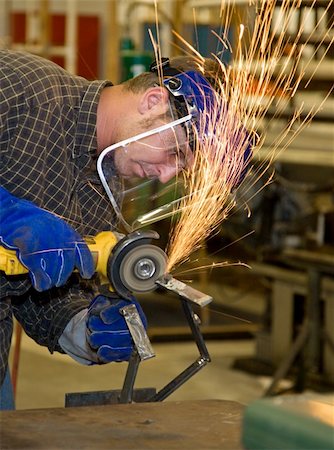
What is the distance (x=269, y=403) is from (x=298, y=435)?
9 cm

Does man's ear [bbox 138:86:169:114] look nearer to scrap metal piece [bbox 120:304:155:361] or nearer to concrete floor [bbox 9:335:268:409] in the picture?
scrap metal piece [bbox 120:304:155:361]

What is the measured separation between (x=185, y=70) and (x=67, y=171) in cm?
A: 41

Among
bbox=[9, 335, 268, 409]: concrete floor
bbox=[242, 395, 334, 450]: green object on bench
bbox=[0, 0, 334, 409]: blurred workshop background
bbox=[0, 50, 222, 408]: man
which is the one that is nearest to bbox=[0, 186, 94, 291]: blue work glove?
bbox=[0, 50, 222, 408]: man

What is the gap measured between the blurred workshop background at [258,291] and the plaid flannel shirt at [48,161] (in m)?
0.71

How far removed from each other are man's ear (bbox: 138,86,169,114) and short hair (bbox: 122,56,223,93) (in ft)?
0.09

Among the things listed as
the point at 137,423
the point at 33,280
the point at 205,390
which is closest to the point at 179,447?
the point at 137,423

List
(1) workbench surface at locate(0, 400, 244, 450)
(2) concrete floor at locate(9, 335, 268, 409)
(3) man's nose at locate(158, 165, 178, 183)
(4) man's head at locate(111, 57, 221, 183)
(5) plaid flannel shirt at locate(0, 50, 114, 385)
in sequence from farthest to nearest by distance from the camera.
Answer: (2) concrete floor at locate(9, 335, 268, 409) → (3) man's nose at locate(158, 165, 178, 183) → (4) man's head at locate(111, 57, 221, 183) → (5) plaid flannel shirt at locate(0, 50, 114, 385) → (1) workbench surface at locate(0, 400, 244, 450)

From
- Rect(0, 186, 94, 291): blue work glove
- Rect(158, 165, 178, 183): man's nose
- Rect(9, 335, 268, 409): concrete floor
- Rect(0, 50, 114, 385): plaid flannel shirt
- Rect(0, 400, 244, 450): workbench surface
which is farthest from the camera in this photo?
Rect(9, 335, 268, 409): concrete floor

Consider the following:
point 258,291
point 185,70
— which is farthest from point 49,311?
point 258,291

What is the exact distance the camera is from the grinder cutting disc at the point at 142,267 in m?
2.41

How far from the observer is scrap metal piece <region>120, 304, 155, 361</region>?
7.98 feet

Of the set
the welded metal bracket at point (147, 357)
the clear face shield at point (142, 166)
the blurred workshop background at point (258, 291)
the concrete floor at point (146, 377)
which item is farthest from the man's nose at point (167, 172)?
the concrete floor at point (146, 377)

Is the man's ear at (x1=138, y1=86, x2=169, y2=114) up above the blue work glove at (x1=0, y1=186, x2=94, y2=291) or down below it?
above

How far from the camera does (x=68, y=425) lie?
2131 millimetres
